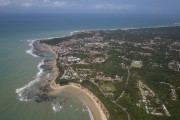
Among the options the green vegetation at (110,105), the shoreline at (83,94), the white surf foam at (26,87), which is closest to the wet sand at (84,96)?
the shoreline at (83,94)

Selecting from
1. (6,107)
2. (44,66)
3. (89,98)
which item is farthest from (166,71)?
(6,107)

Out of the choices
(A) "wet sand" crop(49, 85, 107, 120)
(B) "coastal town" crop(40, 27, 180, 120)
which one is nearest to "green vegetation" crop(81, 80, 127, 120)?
(B) "coastal town" crop(40, 27, 180, 120)

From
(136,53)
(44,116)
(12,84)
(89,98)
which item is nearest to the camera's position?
(44,116)

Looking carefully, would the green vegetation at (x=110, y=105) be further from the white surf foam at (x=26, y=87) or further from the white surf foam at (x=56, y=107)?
the white surf foam at (x=26, y=87)

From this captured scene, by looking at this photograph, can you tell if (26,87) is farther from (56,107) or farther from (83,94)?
(83,94)

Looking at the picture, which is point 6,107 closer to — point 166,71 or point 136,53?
point 166,71

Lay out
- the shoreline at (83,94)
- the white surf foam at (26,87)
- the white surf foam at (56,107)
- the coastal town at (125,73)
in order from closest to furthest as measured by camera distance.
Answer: the shoreline at (83,94) < the white surf foam at (56,107) < the coastal town at (125,73) < the white surf foam at (26,87)

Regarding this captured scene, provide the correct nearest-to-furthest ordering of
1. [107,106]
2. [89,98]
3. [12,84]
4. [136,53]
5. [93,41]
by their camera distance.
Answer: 1. [107,106]
2. [89,98]
3. [12,84]
4. [136,53]
5. [93,41]

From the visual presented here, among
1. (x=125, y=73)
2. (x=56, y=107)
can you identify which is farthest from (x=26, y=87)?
(x=125, y=73)

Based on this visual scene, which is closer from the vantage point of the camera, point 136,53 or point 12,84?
point 12,84
